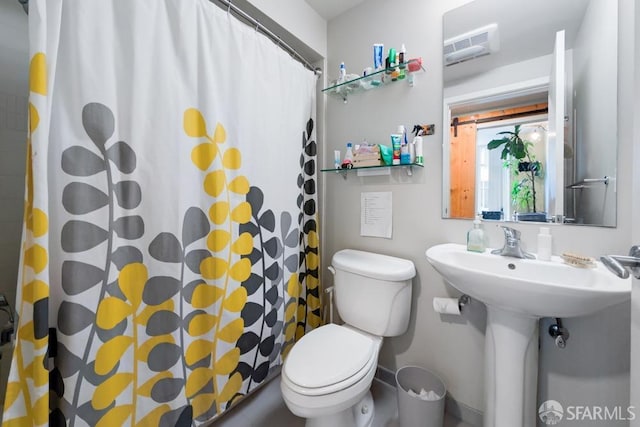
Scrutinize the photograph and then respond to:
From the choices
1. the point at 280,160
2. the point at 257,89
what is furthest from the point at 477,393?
the point at 257,89

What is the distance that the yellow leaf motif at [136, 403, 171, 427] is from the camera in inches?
35.8

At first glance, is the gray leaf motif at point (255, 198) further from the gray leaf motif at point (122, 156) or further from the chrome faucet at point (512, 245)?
the chrome faucet at point (512, 245)

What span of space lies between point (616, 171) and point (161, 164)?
5.27 feet

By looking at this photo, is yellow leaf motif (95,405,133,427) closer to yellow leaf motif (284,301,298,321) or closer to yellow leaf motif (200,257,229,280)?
yellow leaf motif (200,257,229,280)

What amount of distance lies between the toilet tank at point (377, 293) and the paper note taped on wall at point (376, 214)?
169mm

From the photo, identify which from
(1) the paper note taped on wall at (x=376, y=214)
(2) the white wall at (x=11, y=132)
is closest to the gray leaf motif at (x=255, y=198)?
(1) the paper note taped on wall at (x=376, y=214)

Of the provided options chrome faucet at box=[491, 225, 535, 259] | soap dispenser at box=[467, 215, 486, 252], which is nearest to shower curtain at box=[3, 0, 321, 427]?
soap dispenser at box=[467, 215, 486, 252]

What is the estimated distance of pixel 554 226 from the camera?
100 centimetres

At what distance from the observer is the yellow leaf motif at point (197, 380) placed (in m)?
1.02

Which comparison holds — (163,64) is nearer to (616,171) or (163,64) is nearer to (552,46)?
(552,46)

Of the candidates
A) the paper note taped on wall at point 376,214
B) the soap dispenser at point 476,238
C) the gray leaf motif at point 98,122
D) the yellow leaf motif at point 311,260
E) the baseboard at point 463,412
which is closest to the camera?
the gray leaf motif at point 98,122

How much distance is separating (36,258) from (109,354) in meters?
0.39

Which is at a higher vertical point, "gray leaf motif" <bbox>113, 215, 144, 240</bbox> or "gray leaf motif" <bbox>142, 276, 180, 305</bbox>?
"gray leaf motif" <bbox>113, 215, 144, 240</bbox>

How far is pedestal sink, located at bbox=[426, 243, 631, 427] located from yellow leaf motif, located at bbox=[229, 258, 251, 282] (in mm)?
828
